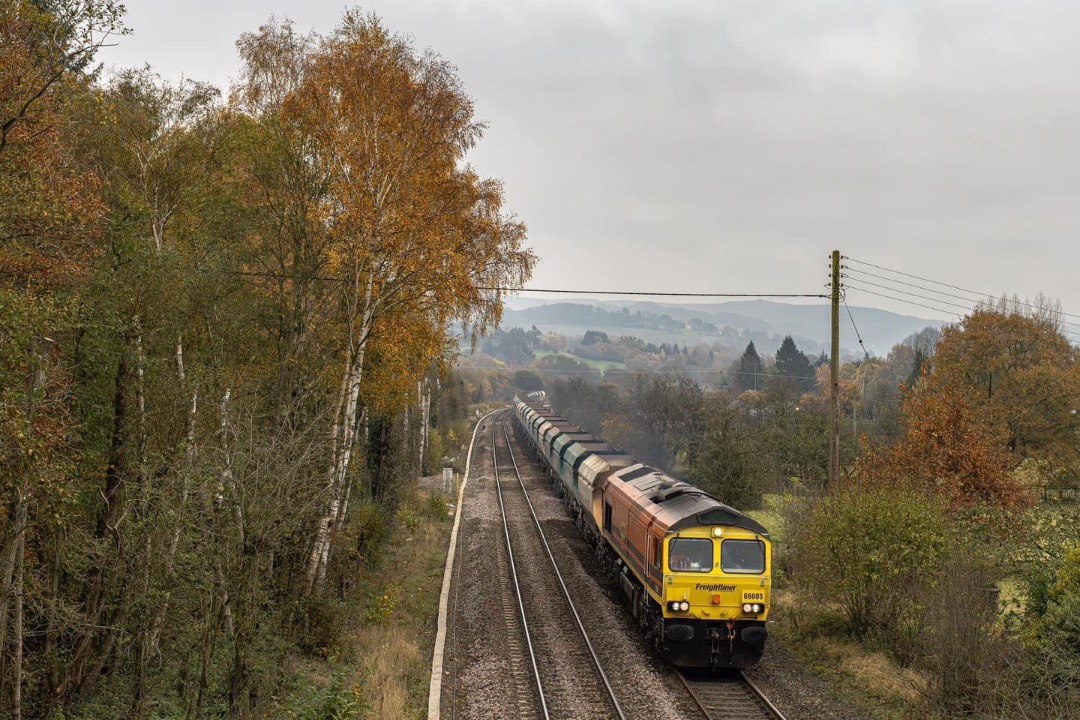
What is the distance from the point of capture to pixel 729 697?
1380 centimetres

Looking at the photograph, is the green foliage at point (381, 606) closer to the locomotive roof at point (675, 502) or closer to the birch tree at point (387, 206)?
the birch tree at point (387, 206)

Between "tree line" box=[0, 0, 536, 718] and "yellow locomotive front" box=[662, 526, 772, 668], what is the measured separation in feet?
21.8

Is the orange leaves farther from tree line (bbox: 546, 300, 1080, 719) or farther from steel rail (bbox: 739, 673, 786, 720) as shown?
steel rail (bbox: 739, 673, 786, 720)

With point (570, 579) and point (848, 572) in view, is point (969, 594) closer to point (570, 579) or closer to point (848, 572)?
point (848, 572)

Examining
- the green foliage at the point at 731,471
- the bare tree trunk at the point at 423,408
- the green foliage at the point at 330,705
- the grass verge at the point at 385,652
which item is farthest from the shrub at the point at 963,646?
the bare tree trunk at the point at 423,408

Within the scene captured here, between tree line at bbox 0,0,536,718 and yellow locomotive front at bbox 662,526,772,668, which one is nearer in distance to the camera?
tree line at bbox 0,0,536,718

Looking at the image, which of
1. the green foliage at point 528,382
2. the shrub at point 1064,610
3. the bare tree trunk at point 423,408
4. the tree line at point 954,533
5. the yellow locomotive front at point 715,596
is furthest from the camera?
the green foliage at point 528,382

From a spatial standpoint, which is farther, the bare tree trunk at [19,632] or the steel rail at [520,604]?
the steel rail at [520,604]

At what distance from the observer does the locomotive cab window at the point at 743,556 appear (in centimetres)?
1482

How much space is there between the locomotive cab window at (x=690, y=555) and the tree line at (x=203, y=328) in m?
6.50

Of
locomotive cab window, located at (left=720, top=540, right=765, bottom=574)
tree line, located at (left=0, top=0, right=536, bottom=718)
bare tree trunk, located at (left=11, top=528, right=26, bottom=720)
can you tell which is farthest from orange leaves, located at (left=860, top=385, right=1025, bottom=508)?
bare tree trunk, located at (left=11, top=528, right=26, bottom=720)

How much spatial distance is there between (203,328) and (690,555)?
10.8 metres

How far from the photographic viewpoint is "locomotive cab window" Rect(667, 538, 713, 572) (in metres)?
14.8

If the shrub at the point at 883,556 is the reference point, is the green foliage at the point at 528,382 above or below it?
above
